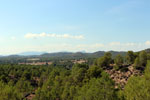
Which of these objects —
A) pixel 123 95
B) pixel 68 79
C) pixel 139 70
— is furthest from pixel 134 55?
pixel 123 95

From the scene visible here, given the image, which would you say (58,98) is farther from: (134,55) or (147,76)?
(134,55)

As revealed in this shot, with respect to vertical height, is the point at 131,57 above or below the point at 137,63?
above

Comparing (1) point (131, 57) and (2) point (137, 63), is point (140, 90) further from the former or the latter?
(1) point (131, 57)

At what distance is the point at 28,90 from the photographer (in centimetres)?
6462

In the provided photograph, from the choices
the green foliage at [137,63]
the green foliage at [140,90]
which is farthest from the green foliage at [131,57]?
the green foliage at [140,90]

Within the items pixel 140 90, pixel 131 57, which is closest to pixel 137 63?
pixel 131 57

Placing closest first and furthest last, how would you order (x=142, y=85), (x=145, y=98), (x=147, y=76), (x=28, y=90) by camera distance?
(x=145, y=98), (x=142, y=85), (x=147, y=76), (x=28, y=90)

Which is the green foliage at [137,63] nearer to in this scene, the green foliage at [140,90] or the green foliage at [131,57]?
the green foliage at [131,57]

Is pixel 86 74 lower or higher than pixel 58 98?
higher

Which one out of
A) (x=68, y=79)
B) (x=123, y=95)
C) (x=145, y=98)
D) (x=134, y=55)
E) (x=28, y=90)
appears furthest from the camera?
(x=134, y=55)

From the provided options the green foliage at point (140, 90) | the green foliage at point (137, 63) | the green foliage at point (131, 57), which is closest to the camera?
the green foliage at point (140, 90)

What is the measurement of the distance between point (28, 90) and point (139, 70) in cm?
6324

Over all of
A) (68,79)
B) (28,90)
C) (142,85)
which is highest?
(142,85)

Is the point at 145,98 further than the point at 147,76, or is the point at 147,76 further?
the point at 147,76
